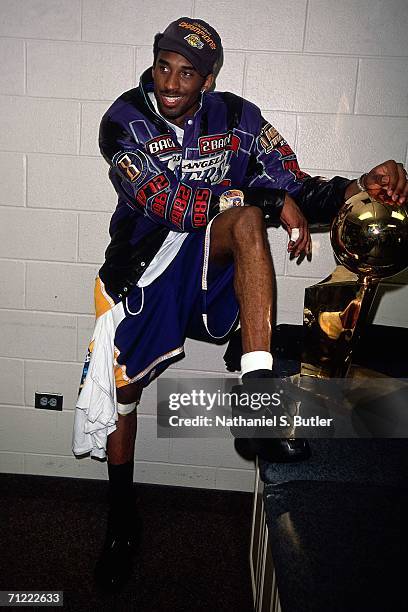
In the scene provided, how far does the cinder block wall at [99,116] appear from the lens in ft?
6.58

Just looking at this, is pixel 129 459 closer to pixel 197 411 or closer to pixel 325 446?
pixel 197 411

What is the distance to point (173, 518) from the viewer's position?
7.11ft

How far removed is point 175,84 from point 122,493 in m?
1.29

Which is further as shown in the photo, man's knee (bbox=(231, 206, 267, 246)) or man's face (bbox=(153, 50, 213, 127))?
man's face (bbox=(153, 50, 213, 127))

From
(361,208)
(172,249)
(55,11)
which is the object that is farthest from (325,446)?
(55,11)

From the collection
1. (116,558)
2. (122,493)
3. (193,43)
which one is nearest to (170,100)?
(193,43)

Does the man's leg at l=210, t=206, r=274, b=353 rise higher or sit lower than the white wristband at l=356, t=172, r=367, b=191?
lower

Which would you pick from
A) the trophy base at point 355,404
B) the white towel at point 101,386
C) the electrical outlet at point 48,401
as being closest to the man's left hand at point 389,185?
the trophy base at point 355,404

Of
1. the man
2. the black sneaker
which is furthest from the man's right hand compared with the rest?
the black sneaker

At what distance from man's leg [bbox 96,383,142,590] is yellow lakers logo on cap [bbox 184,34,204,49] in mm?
1033

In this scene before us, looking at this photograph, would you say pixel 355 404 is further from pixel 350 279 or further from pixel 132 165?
pixel 132 165

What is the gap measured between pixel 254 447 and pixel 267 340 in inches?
10.1

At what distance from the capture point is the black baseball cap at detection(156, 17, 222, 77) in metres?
1.67

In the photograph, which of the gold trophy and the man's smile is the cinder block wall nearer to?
the man's smile
